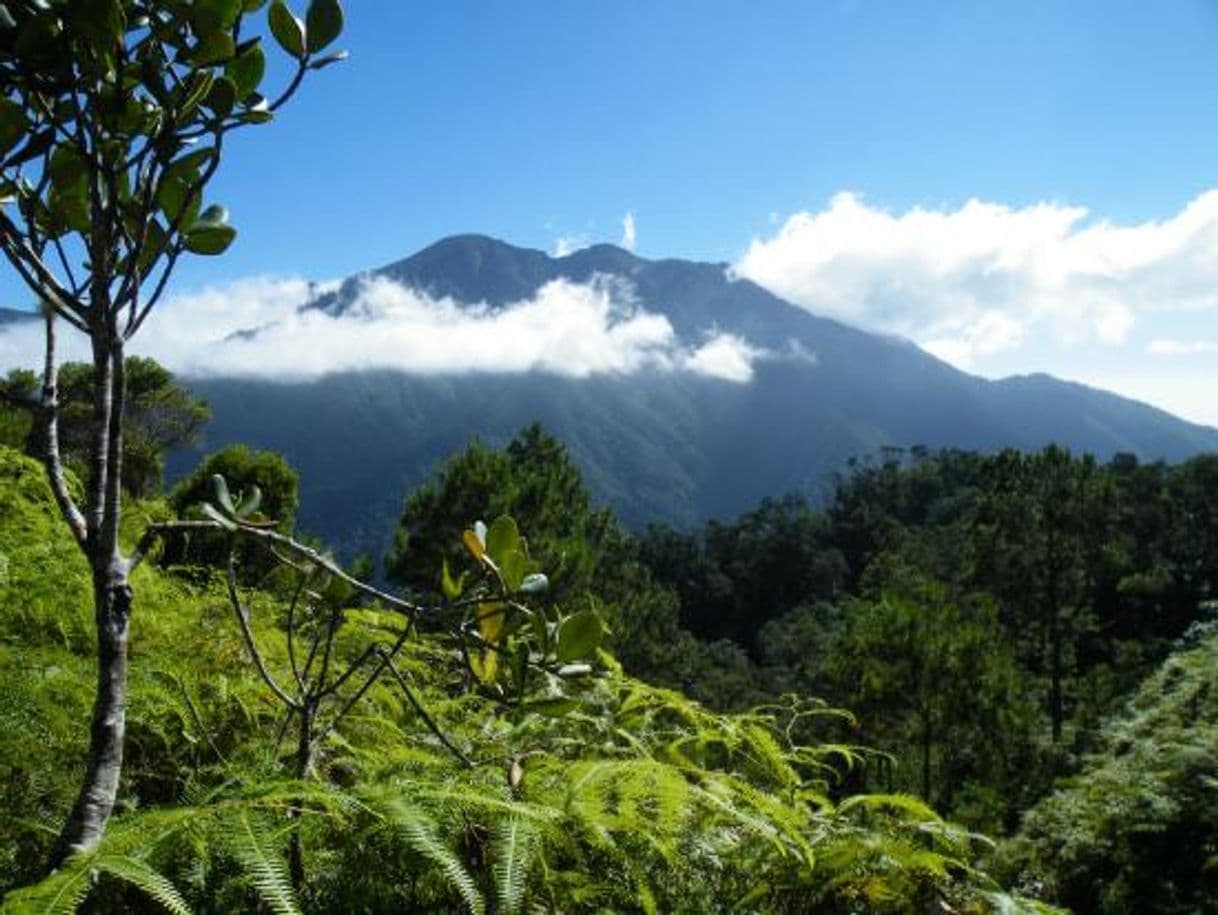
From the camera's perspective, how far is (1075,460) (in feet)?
86.7

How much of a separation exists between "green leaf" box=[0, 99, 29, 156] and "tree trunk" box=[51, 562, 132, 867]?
0.61 metres

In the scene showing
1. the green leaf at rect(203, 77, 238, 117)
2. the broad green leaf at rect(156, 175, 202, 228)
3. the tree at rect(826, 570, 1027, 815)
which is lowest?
the tree at rect(826, 570, 1027, 815)

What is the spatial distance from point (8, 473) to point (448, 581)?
2040mm

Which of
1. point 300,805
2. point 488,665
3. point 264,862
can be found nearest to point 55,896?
point 264,862

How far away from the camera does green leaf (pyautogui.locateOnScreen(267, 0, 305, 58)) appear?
132cm

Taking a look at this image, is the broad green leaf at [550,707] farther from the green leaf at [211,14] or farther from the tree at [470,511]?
the tree at [470,511]

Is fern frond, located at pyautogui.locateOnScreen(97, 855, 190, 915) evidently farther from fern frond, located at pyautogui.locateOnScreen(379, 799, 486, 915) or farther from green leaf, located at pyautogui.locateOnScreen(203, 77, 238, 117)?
green leaf, located at pyautogui.locateOnScreen(203, 77, 238, 117)

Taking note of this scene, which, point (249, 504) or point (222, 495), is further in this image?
point (249, 504)

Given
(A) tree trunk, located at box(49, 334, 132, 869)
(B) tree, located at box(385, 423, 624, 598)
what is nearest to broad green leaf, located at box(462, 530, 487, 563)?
(A) tree trunk, located at box(49, 334, 132, 869)

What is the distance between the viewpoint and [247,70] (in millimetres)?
1391

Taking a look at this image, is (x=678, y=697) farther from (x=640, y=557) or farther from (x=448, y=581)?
(x=640, y=557)

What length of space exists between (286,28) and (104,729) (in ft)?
3.12

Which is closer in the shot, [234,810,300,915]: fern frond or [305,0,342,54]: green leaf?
[234,810,300,915]: fern frond

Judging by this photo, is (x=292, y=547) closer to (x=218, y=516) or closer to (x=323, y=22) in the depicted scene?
(x=218, y=516)
